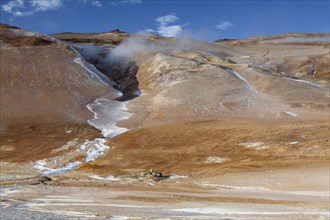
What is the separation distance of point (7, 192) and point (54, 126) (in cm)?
2819

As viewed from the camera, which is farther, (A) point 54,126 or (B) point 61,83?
(B) point 61,83

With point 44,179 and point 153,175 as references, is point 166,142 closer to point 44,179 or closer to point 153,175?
point 153,175

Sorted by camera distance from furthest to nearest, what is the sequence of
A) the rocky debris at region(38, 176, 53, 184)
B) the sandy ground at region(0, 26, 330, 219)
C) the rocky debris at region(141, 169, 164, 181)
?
1. the rocky debris at region(141, 169, 164, 181)
2. the rocky debris at region(38, 176, 53, 184)
3. the sandy ground at region(0, 26, 330, 219)

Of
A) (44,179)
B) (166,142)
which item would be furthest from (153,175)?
(166,142)

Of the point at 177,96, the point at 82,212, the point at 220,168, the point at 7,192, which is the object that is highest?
the point at 177,96

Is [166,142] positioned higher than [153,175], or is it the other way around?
[166,142]

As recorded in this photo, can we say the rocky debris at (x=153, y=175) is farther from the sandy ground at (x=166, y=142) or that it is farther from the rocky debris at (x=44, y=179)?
the rocky debris at (x=44, y=179)

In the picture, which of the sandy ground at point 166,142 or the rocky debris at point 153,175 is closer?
the sandy ground at point 166,142

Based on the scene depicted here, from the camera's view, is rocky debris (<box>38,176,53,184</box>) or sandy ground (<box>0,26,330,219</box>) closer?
sandy ground (<box>0,26,330,219</box>)

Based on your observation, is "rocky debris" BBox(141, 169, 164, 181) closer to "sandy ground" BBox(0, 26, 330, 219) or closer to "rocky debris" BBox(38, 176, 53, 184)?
"sandy ground" BBox(0, 26, 330, 219)

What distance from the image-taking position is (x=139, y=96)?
68.5 m

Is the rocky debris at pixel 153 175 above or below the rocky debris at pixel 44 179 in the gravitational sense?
above

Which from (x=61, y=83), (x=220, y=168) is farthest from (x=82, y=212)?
(x=61, y=83)

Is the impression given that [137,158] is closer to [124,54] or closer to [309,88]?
[309,88]
